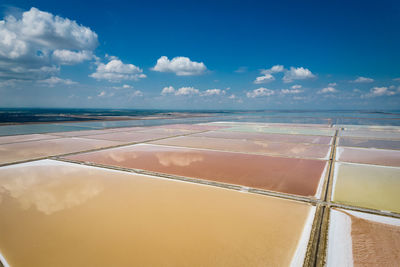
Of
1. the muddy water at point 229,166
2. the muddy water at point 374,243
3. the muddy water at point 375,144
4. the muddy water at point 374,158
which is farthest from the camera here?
the muddy water at point 375,144

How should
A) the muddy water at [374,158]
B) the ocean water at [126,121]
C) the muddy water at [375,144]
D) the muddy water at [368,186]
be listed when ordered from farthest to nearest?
1. the ocean water at [126,121]
2. the muddy water at [375,144]
3. the muddy water at [374,158]
4. the muddy water at [368,186]

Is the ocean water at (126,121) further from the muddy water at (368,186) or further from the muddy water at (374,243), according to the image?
the muddy water at (374,243)

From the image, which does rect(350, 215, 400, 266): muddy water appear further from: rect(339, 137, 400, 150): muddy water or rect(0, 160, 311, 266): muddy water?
rect(339, 137, 400, 150): muddy water

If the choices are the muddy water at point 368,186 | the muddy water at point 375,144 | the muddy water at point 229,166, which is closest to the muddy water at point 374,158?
the muddy water at point 368,186

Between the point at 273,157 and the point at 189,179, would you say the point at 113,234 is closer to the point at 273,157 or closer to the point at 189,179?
the point at 189,179

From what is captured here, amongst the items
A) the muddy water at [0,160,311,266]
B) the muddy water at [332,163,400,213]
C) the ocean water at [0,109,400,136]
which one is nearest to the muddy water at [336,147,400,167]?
the muddy water at [332,163,400,213]

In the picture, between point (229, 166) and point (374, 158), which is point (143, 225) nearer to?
point (229, 166)
